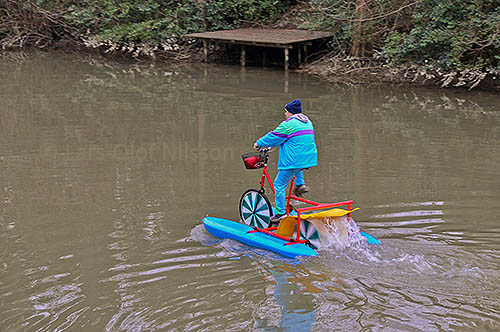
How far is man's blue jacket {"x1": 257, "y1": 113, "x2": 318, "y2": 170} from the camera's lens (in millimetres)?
6965

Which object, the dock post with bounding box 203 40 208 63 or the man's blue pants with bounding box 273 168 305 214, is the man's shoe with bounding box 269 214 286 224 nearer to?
the man's blue pants with bounding box 273 168 305 214

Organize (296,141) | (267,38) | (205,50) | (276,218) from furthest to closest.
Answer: (205,50), (267,38), (276,218), (296,141)

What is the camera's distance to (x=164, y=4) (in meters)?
23.4

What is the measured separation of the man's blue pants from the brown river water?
61cm

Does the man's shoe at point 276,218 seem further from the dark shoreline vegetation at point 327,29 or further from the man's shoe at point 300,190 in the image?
the dark shoreline vegetation at point 327,29

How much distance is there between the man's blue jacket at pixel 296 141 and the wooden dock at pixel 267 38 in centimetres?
1282

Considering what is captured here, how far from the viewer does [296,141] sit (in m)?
7.00

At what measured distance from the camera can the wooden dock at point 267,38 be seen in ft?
64.7

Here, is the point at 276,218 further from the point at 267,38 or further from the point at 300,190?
the point at 267,38

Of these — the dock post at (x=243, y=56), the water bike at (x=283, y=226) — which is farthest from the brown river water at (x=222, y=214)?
the dock post at (x=243, y=56)

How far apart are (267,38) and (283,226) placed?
46.1ft

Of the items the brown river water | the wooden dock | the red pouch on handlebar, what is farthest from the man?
the wooden dock

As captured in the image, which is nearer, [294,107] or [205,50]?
[294,107]

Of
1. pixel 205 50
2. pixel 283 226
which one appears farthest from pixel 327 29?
pixel 283 226
